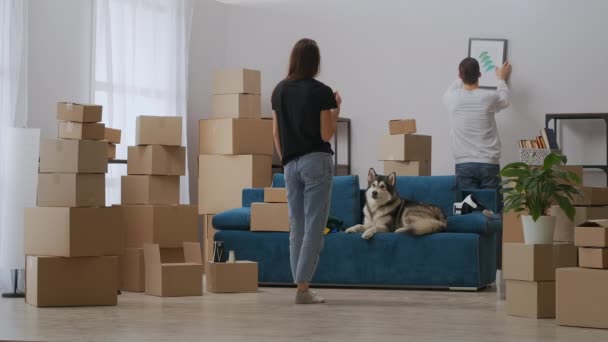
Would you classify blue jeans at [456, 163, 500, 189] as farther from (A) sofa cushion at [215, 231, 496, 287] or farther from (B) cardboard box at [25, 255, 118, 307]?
(B) cardboard box at [25, 255, 118, 307]

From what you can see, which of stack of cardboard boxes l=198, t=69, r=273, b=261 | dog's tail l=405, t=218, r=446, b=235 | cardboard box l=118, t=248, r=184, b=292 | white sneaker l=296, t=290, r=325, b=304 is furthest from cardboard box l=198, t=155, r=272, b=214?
white sneaker l=296, t=290, r=325, b=304

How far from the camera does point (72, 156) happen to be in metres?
5.15

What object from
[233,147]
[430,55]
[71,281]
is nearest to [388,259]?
[71,281]

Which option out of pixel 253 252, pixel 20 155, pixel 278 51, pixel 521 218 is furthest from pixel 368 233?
pixel 278 51

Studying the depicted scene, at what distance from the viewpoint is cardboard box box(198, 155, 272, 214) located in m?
8.04

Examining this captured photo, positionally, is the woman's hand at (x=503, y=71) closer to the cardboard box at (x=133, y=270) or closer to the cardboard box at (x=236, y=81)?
the cardboard box at (x=236, y=81)

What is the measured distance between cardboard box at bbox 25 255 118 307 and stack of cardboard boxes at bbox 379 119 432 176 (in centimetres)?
312

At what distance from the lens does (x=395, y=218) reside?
252 inches

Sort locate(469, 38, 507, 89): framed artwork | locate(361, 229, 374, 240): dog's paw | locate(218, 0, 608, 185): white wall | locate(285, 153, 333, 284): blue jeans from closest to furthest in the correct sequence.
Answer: locate(285, 153, 333, 284): blue jeans < locate(361, 229, 374, 240): dog's paw < locate(218, 0, 608, 185): white wall < locate(469, 38, 507, 89): framed artwork

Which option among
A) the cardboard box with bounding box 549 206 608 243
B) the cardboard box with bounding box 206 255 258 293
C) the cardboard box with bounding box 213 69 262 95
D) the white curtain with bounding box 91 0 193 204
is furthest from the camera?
the cardboard box with bounding box 213 69 262 95

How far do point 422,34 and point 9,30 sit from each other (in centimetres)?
383

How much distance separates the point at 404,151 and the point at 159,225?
226cm

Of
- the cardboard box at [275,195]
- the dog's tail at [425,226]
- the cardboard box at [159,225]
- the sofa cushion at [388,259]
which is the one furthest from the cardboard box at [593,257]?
the cardboard box at [159,225]

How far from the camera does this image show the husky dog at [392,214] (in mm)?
6301
